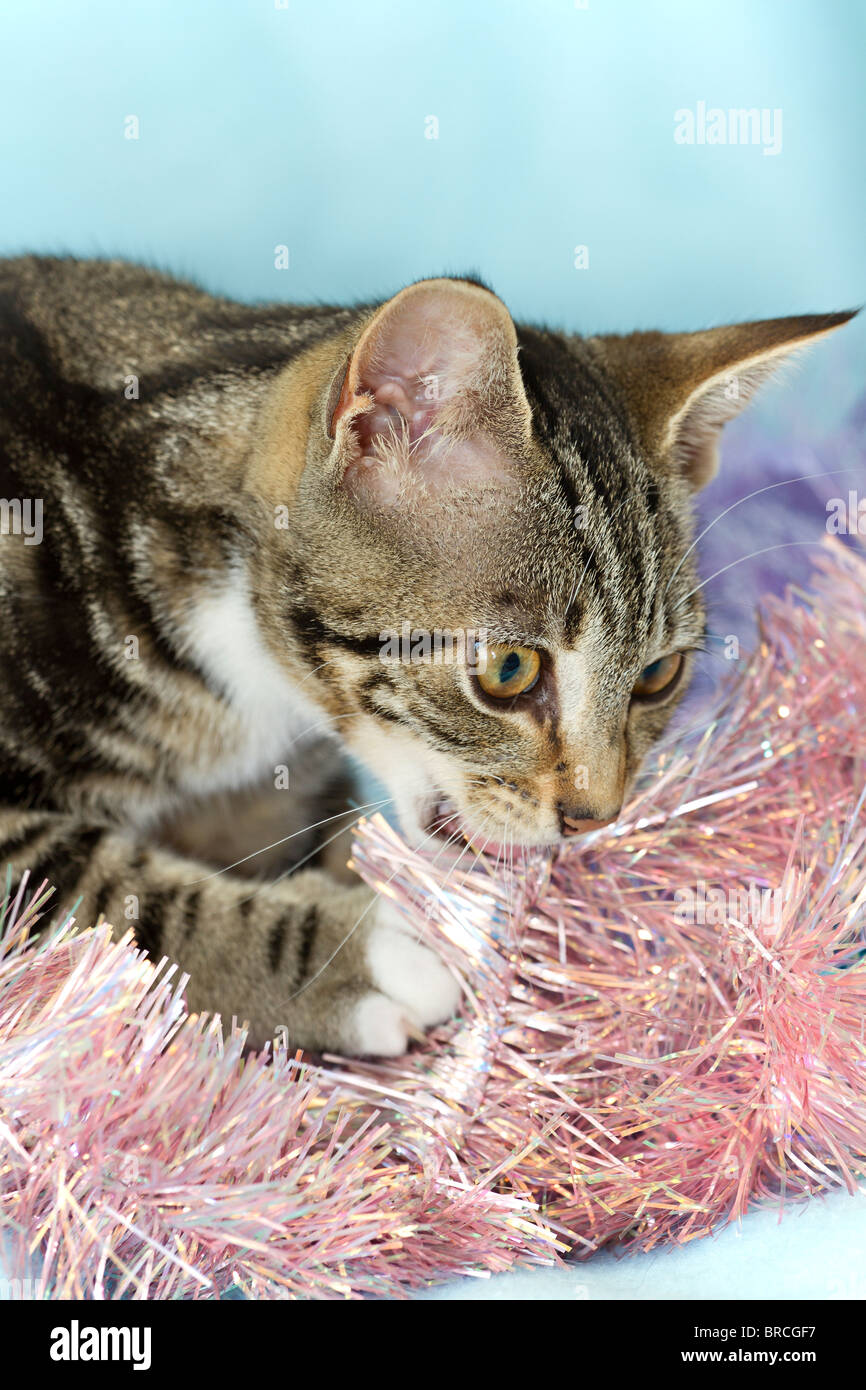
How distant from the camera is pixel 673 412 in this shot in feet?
3.52

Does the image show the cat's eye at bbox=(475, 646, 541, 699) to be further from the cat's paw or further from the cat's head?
the cat's paw

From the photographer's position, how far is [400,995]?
3.21 feet

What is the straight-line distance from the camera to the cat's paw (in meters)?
0.96

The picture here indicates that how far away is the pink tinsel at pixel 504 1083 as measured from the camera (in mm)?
715

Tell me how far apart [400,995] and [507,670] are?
293 mm

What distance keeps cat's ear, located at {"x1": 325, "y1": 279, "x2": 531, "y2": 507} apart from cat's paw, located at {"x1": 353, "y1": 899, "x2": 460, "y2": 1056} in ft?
1.19

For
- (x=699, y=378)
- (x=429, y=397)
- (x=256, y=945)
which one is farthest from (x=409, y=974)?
(x=699, y=378)

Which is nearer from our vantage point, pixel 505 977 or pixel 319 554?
pixel 505 977

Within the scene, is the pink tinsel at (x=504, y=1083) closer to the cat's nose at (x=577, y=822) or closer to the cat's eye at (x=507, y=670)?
the cat's nose at (x=577, y=822)

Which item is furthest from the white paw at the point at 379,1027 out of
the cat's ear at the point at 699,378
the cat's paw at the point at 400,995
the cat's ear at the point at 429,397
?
the cat's ear at the point at 699,378

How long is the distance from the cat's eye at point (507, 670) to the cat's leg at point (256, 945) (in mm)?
213

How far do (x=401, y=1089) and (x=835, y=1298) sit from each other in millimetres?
325

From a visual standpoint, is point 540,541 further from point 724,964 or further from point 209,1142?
point 209,1142
